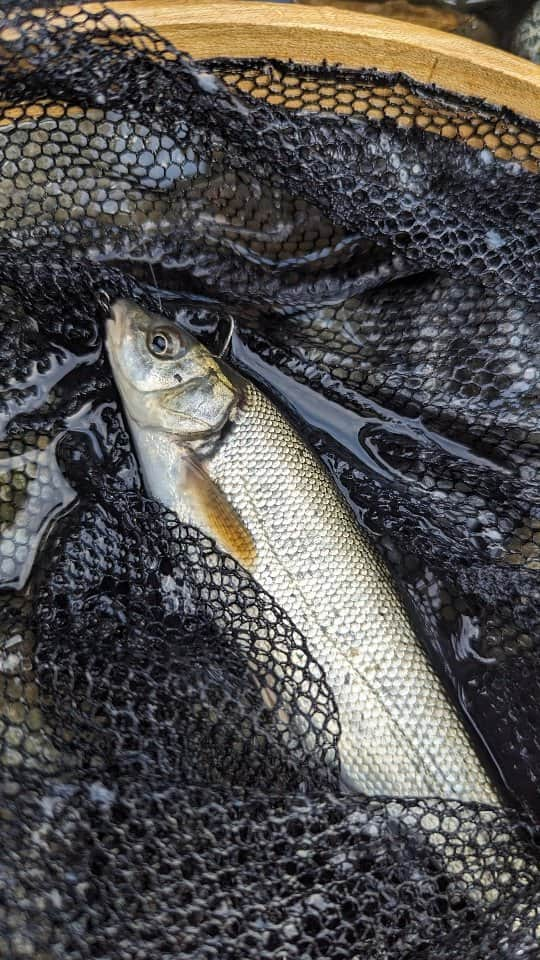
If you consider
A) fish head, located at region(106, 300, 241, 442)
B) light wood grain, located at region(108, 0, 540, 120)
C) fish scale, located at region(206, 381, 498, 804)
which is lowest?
fish scale, located at region(206, 381, 498, 804)

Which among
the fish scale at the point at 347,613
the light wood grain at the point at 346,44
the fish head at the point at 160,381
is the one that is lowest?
the fish scale at the point at 347,613

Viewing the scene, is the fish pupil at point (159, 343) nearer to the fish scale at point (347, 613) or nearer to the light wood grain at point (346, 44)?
the fish scale at point (347, 613)

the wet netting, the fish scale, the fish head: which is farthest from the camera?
the fish head

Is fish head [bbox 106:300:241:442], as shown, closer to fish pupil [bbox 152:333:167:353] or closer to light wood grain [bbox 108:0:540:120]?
fish pupil [bbox 152:333:167:353]

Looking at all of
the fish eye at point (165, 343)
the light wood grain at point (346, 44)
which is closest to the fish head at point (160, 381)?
the fish eye at point (165, 343)

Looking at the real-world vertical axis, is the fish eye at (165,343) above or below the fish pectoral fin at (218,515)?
above

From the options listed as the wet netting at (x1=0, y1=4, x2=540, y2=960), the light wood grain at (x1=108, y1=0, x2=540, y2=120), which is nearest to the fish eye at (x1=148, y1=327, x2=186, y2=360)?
the wet netting at (x1=0, y1=4, x2=540, y2=960)

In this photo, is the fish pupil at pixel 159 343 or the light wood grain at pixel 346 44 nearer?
the light wood grain at pixel 346 44

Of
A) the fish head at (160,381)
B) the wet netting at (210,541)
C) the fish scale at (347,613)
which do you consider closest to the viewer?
the wet netting at (210,541)
